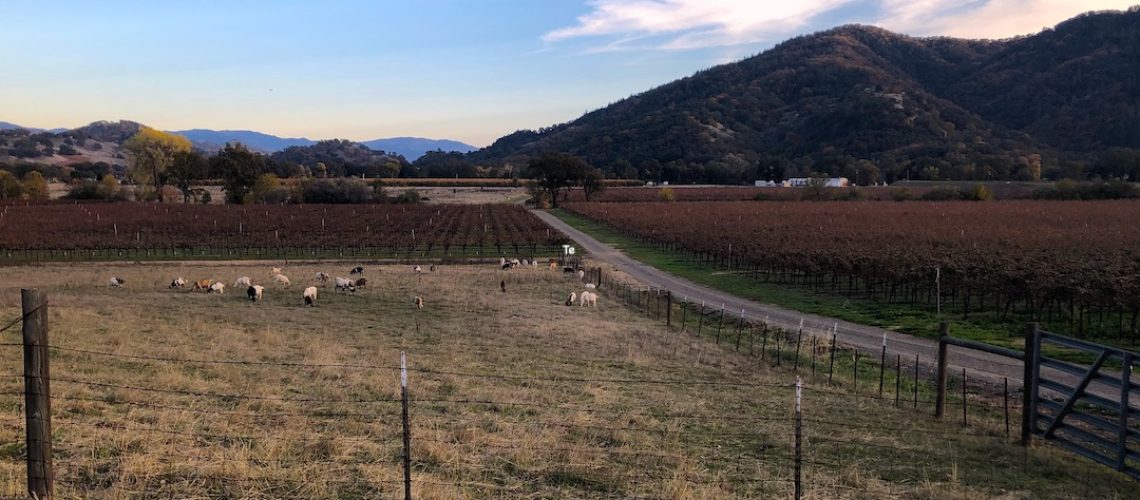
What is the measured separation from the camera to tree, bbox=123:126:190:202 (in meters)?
110

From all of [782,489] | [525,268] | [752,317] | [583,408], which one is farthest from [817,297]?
[782,489]

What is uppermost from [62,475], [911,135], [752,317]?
[911,135]

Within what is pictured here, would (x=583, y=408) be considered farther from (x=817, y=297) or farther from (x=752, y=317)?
(x=817, y=297)

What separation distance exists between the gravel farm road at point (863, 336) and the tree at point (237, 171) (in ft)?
265

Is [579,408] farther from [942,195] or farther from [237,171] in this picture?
[942,195]

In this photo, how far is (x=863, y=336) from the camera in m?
22.1

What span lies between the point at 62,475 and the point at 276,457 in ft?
5.99

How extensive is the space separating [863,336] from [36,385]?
21.5 metres

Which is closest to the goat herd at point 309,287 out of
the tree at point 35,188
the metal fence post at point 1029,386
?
the metal fence post at point 1029,386

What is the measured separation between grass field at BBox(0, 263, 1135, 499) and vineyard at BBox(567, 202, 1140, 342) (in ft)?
41.9

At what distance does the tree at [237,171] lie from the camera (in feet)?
330

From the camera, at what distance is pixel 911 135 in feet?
637

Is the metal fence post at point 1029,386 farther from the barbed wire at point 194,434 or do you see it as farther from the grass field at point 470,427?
the barbed wire at point 194,434

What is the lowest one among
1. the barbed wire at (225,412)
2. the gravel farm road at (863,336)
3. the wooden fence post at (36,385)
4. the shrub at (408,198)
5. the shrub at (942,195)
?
the gravel farm road at (863,336)
